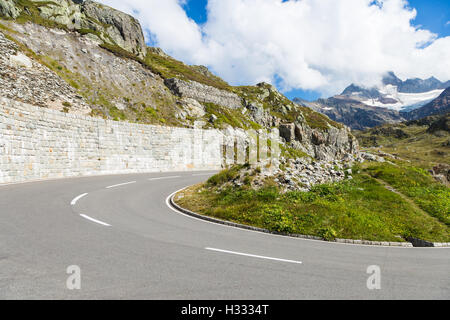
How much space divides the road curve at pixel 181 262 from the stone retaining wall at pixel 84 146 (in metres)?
9.74

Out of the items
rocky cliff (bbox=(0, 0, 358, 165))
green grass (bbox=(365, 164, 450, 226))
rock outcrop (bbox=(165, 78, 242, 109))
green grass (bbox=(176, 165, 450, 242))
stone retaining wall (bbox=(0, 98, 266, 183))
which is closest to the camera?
green grass (bbox=(176, 165, 450, 242))

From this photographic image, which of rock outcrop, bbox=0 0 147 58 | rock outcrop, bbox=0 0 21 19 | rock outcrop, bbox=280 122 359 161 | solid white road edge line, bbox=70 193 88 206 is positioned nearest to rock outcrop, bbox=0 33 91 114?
rock outcrop, bbox=0 0 21 19

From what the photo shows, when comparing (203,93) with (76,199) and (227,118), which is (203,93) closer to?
(227,118)

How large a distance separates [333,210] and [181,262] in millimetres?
7879

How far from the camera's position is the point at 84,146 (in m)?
22.9

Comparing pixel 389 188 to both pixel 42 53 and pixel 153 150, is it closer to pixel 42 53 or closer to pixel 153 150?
pixel 153 150

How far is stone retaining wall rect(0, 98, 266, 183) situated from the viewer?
17.3 metres

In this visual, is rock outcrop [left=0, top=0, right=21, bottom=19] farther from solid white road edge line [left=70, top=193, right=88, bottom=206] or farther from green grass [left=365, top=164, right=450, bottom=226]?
green grass [left=365, top=164, right=450, bottom=226]

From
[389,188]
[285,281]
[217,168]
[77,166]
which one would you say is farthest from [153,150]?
[285,281]

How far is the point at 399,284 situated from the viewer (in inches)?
217

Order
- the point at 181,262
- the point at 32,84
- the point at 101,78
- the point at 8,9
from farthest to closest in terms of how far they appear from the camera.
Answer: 1. the point at 101,78
2. the point at 8,9
3. the point at 32,84
4. the point at 181,262

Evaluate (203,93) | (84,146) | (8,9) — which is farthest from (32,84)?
(203,93)

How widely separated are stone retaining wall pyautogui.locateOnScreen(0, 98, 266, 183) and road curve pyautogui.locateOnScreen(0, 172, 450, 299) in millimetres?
9737
